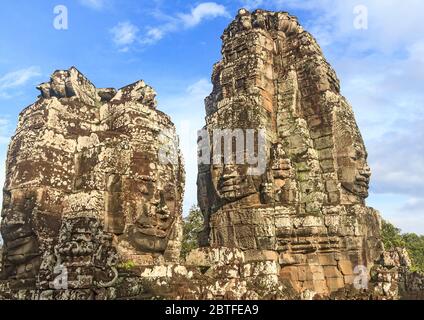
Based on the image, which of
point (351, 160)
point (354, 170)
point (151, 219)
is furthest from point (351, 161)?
point (151, 219)

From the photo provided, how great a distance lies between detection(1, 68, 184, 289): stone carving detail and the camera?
27.6ft

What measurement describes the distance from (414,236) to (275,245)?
3579cm

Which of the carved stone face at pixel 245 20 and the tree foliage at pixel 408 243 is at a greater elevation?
the carved stone face at pixel 245 20

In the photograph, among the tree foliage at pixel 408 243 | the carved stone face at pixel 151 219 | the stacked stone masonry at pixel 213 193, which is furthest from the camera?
the tree foliage at pixel 408 243

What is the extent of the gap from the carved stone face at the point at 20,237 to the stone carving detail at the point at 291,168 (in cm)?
722

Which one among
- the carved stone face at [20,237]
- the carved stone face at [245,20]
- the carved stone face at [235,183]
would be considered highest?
the carved stone face at [245,20]

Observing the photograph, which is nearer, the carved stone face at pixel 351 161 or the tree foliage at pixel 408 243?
the carved stone face at pixel 351 161

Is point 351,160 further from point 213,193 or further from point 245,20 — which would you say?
point 245,20

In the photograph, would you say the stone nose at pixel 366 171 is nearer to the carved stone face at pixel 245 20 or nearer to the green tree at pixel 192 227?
the carved stone face at pixel 245 20

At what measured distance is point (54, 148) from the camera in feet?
29.7

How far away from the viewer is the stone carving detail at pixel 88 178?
842cm

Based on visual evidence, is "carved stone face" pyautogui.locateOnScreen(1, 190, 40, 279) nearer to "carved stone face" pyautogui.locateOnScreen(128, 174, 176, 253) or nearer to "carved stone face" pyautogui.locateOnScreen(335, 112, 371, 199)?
"carved stone face" pyautogui.locateOnScreen(128, 174, 176, 253)

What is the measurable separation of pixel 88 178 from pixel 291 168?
801 centimetres

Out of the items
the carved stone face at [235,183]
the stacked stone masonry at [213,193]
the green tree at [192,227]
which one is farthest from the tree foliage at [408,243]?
the carved stone face at [235,183]
